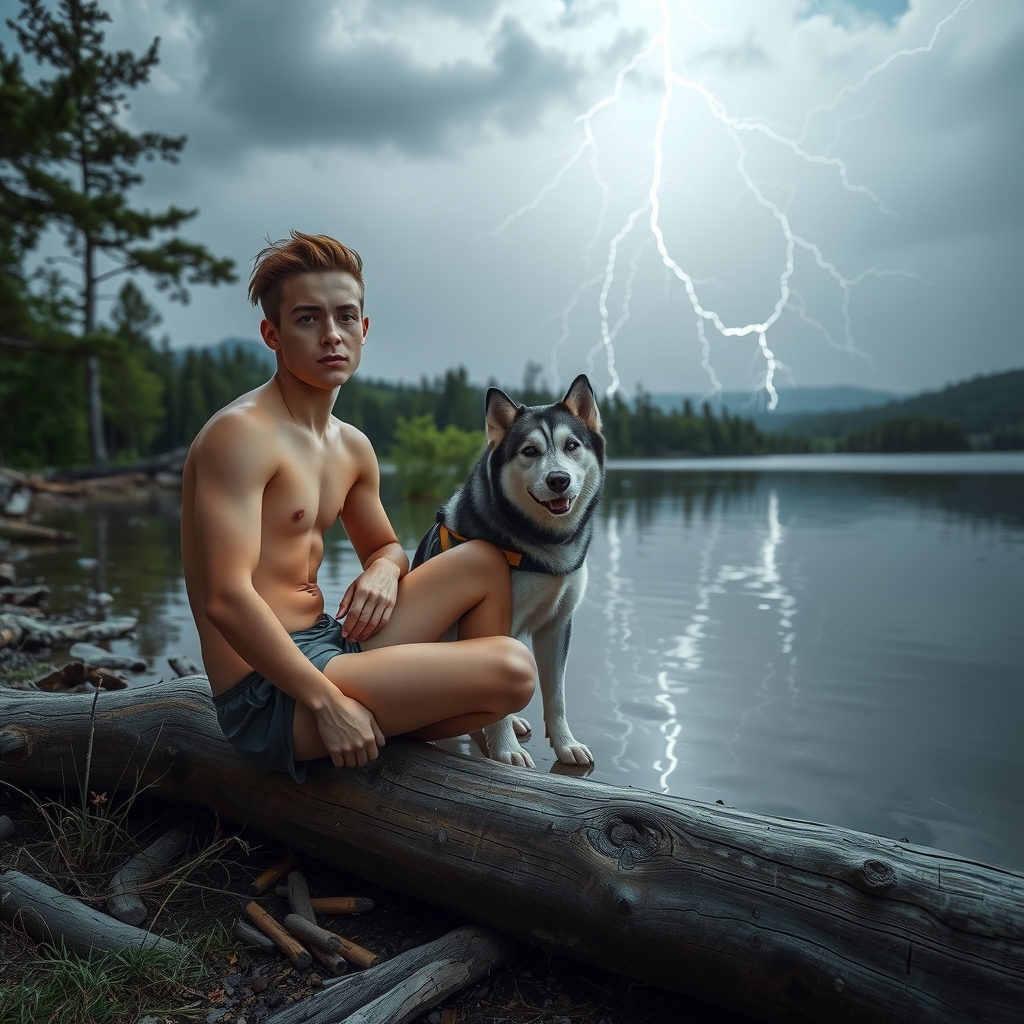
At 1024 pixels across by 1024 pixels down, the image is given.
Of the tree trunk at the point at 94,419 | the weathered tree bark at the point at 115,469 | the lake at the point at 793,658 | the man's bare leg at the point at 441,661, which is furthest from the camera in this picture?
the tree trunk at the point at 94,419

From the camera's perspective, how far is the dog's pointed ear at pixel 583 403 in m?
2.62

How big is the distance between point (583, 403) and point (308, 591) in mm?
1088

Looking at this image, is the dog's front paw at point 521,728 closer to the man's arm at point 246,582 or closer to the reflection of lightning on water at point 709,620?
the reflection of lightning on water at point 709,620

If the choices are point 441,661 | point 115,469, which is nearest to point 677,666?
point 441,661

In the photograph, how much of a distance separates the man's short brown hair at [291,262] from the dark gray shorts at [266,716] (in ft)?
2.83

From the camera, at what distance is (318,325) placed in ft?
6.59

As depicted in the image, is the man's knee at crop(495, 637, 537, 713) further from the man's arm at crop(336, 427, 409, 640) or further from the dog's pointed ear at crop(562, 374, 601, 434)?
the dog's pointed ear at crop(562, 374, 601, 434)

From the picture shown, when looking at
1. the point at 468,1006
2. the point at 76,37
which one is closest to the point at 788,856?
the point at 468,1006

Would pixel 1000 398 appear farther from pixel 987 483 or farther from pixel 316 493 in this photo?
pixel 316 493

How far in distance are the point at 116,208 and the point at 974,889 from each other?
21.2m

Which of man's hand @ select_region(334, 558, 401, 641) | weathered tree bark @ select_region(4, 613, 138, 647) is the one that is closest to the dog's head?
man's hand @ select_region(334, 558, 401, 641)

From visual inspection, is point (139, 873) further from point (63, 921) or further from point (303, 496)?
point (303, 496)

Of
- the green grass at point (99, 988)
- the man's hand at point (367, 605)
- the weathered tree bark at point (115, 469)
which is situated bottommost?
the green grass at point (99, 988)

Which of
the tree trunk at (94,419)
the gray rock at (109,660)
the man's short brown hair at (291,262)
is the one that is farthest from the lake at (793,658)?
the tree trunk at (94,419)
